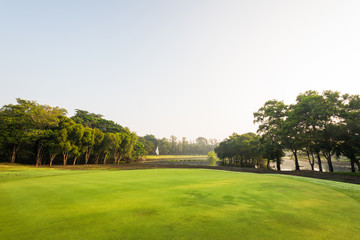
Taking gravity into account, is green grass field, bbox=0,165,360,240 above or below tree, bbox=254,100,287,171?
below

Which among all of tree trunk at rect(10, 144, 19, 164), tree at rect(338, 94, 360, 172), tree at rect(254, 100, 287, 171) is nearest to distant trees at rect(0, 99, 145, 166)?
tree trunk at rect(10, 144, 19, 164)

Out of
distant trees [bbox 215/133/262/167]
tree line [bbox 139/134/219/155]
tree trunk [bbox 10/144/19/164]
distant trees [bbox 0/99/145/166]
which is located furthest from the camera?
tree line [bbox 139/134/219/155]

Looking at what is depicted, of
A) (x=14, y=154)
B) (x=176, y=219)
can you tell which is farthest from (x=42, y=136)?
(x=176, y=219)

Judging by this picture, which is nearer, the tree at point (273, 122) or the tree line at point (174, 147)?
the tree at point (273, 122)

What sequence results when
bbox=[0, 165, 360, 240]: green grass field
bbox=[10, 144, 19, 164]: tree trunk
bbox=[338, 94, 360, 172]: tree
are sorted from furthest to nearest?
bbox=[10, 144, 19, 164]: tree trunk → bbox=[338, 94, 360, 172]: tree → bbox=[0, 165, 360, 240]: green grass field

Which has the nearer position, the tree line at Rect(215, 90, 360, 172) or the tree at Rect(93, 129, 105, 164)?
the tree line at Rect(215, 90, 360, 172)

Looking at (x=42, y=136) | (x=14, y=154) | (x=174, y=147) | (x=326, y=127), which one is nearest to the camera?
(x=326, y=127)

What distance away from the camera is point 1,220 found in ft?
12.4

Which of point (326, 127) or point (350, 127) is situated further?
point (326, 127)

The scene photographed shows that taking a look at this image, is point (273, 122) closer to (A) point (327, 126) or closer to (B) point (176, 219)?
(A) point (327, 126)

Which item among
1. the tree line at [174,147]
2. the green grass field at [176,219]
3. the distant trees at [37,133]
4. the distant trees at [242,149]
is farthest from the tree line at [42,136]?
the tree line at [174,147]

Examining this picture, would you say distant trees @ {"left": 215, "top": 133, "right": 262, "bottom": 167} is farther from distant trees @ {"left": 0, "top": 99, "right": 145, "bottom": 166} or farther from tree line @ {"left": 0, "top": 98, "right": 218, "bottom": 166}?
distant trees @ {"left": 0, "top": 99, "right": 145, "bottom": 166}

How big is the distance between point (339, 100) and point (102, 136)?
4456 centimetres

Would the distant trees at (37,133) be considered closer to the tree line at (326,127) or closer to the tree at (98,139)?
the tree at (98,139)
